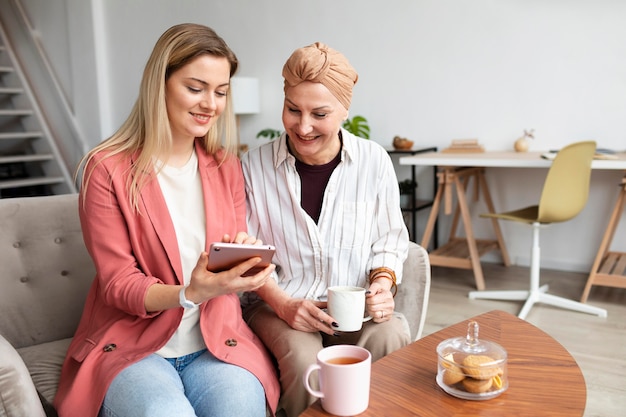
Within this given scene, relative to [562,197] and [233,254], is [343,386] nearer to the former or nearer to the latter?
[233,254]

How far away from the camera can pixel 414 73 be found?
4.23 metres

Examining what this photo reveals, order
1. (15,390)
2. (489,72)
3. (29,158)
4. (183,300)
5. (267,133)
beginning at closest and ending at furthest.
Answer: (15,390)
(183,300)
(489,72)
(267,133)
(29,158)

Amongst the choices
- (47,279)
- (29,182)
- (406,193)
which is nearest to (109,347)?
(47,279)

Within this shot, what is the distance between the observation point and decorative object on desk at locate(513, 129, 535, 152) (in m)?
3.84

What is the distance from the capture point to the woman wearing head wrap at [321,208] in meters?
1.52

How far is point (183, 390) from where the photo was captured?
50.9 inches

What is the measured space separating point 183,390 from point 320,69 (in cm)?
80

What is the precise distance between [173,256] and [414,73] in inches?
126

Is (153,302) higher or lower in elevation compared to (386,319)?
higher

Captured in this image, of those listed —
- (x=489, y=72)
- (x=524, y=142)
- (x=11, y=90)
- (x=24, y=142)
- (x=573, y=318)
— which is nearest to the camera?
(x=573, y=318)

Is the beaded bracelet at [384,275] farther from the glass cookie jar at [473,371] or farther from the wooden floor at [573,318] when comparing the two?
the wooden floor at [573,318]

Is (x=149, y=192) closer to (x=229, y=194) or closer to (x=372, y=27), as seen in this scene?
(x=229, y=194)

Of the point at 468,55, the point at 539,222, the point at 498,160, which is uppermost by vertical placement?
the point at 468,55

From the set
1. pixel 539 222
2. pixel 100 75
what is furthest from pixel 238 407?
pixel 100 75
